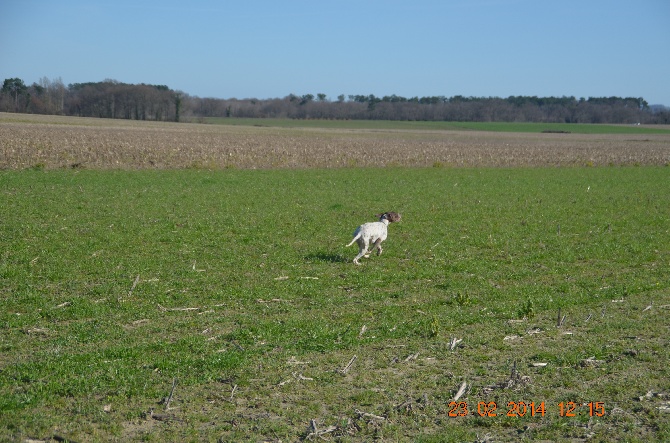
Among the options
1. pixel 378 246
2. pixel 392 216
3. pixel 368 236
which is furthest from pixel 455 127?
pixel 368 236

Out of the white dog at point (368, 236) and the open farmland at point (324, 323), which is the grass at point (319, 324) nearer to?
the open farmland at point (324, 323)

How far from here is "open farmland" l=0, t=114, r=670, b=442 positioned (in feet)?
20.5

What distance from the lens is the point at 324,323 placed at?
948 centimetres

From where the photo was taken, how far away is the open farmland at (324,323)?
623 centimetres

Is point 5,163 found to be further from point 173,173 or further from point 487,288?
point 487,288

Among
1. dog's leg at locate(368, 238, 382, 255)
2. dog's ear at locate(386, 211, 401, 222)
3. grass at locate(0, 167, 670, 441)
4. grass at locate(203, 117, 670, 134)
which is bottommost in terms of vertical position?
grass at locate(0, 167, 670, 441)

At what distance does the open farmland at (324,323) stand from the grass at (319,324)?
1.4 inches

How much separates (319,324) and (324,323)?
0.36 feet

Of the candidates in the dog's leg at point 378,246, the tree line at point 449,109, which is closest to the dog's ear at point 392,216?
the dog's leg at point 378,246
